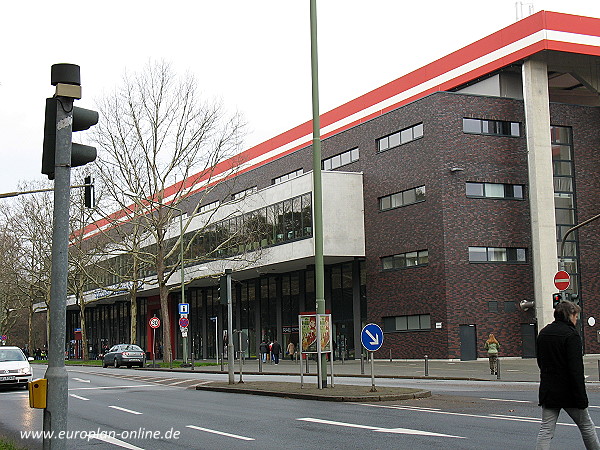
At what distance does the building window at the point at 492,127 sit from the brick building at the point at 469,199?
7cm

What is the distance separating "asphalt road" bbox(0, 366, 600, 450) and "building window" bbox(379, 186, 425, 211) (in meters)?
24.1

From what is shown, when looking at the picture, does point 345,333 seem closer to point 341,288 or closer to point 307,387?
point 341,288

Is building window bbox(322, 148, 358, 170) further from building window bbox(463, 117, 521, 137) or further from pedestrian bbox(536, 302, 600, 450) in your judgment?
pedestrian bbox(536, 302, 600, 450)

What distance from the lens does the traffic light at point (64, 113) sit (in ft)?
20.3

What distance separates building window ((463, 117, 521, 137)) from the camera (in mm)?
43938

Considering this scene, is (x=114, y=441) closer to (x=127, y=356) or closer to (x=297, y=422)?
(x=297, y=422)

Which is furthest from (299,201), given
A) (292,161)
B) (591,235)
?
(591,235)

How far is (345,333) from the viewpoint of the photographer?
51.1 m

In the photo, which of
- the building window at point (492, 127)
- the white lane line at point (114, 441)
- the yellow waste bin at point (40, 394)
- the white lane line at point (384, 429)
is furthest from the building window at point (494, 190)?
the yellow waste bin at point (40, 394)

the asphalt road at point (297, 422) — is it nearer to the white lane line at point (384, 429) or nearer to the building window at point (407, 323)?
the white lane line at point (384, 429)

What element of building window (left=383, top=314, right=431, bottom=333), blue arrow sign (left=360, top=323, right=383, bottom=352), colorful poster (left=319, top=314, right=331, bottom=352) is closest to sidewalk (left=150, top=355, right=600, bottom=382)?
building window (left=383, top=314, right=431, bottom=333)

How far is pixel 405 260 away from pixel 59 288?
131 feet

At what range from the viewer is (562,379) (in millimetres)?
7371

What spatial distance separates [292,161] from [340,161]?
6.08 m
